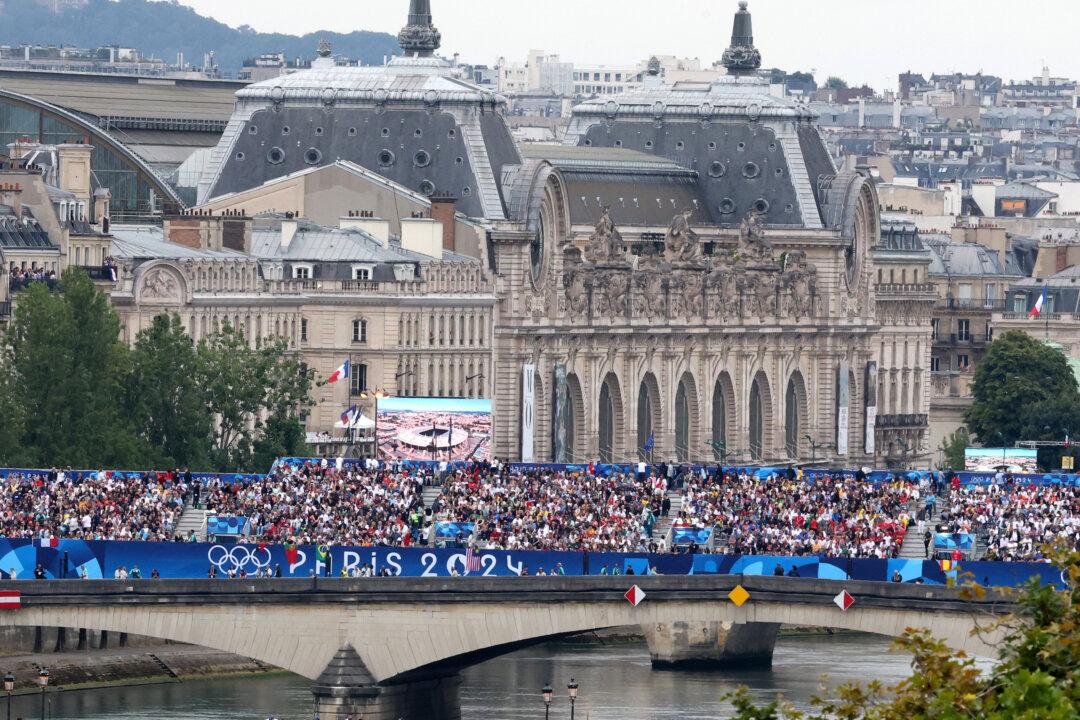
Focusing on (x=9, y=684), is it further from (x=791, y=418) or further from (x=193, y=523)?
(x=791, y=418)

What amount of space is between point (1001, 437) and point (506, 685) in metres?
59.7

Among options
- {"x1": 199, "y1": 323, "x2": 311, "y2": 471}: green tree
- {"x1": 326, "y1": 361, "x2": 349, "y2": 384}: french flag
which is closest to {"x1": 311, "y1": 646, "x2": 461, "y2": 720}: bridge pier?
{"x1": 199, "y1": 323, "x2": 311, "y2": 471}: green tree

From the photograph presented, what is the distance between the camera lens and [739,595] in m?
95.1

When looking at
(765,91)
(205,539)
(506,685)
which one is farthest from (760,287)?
(205,539)

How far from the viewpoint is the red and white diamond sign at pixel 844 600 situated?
308ft

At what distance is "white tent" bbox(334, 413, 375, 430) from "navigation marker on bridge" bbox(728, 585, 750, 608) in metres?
49.4

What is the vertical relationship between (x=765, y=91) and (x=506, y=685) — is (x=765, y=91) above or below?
above

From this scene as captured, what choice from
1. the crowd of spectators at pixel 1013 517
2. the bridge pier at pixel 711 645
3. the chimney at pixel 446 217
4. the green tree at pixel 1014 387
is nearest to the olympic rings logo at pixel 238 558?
the crowd of spectators at pixel 1013 517

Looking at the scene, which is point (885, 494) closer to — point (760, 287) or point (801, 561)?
point (801, 561)

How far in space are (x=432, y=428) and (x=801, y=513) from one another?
40773 mm

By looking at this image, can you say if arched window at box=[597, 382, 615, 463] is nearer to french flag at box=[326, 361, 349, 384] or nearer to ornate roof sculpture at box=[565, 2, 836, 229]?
french flag at box=[326, 361, 349, 384]

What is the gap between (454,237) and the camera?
166875 mm

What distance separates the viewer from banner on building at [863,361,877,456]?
187m

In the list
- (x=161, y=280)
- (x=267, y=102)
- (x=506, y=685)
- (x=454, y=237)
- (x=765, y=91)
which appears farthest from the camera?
(x=765, y=91)
